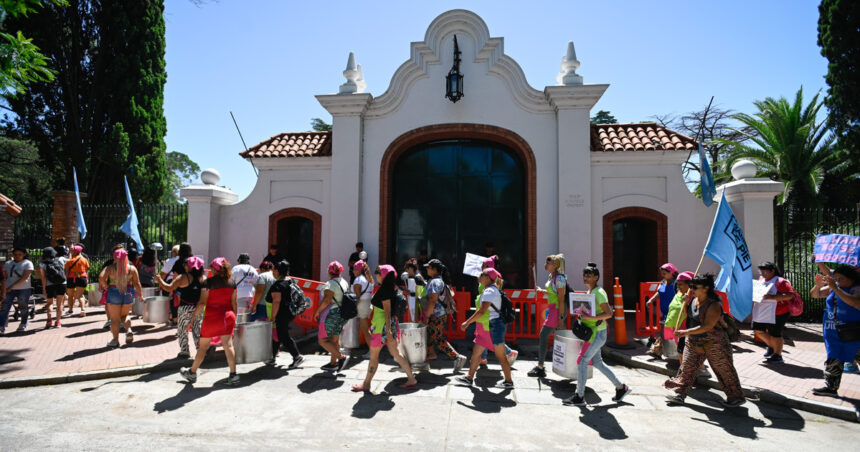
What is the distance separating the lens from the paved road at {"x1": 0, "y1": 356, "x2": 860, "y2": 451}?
4.12 metres

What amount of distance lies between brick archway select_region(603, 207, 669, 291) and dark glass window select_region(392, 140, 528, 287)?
213 centimetres

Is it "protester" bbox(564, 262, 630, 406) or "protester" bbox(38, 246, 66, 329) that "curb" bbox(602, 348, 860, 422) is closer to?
"protester" bbox(564, 262, 630, 406)

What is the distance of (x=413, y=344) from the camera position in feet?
20.3

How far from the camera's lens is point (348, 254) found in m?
11.7

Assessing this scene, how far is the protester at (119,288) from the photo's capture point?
7.50 meters

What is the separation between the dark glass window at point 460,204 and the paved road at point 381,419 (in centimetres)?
644

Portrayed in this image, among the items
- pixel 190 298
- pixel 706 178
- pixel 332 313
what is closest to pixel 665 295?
pixel 706 178

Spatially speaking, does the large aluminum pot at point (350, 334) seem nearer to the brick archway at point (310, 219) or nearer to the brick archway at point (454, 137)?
the brick archway at point (454, 137)

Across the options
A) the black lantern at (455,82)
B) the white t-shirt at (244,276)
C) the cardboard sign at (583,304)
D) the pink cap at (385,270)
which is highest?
the black lantern at (455,82)

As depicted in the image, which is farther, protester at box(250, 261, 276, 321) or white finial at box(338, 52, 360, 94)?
white finial at box(338, 52, 360, 94)

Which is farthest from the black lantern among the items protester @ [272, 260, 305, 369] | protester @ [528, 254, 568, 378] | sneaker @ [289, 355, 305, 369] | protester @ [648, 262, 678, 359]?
sneaker @ [289, 355, 305, 369]

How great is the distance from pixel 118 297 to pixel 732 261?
9.66 m

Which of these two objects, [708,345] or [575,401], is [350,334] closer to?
[575,401]

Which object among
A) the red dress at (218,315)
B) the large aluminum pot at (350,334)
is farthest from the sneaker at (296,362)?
the red dress at (218,315)
